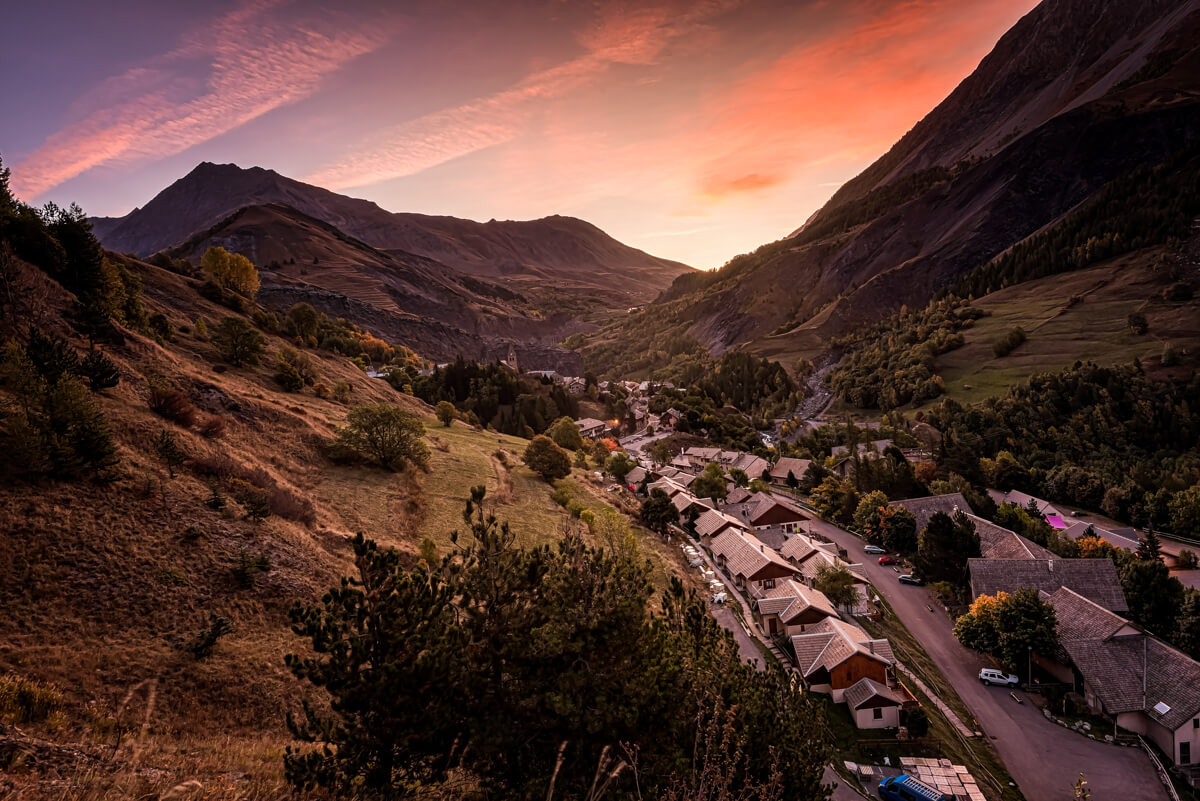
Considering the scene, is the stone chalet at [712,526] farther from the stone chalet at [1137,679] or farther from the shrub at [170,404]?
the shrub at [170,404]

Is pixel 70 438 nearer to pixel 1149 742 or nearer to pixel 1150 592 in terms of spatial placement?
pixel 1149 742

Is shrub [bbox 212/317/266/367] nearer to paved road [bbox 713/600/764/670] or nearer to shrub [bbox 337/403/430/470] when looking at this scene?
shrub [bbox 337/403/430/470]

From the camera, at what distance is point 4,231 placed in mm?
29453

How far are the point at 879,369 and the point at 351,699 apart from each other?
5314 inches

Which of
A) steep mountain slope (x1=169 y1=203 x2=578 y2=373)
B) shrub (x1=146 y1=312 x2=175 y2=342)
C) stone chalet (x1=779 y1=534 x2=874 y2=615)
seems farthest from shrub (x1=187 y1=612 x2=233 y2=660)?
steep mountain slope (x1=169 y1=203 x2=578 y2=373)

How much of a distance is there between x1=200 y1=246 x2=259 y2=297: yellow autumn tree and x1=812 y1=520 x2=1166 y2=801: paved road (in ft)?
296

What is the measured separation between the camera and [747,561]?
4147 cm

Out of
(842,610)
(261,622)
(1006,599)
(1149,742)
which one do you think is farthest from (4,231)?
(1149,742)

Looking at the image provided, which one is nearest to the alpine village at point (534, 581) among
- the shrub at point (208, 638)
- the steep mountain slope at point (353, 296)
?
the shrub at point (208, 638)

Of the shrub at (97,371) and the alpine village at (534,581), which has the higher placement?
the shrub at (97,371)

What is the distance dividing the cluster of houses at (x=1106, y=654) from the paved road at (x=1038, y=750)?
72.3 inches

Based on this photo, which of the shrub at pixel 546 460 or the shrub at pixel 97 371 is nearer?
the shrub at pixel 97 371

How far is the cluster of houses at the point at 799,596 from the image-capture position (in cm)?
2744

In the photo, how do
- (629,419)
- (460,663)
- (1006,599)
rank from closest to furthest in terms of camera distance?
1. (460,663)
2. (1006,599)
3. (629,419)
